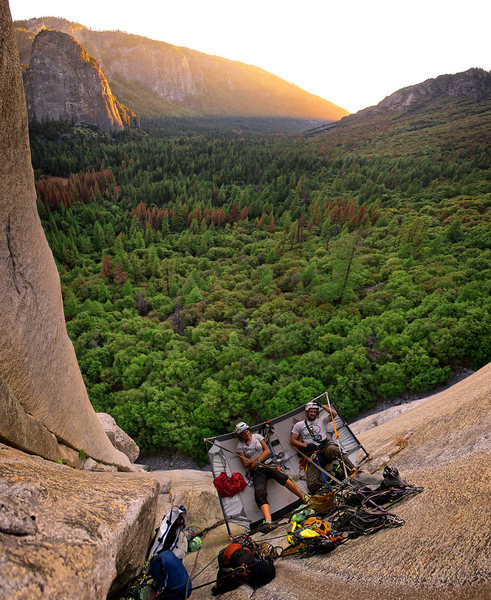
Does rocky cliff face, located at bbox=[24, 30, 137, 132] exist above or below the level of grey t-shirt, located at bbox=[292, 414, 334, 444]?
above

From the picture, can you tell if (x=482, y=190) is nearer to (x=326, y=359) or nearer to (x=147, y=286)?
(x=326, y=359)

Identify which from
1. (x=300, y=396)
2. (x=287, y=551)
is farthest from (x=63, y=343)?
(x=300, y=396)

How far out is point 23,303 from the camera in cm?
490

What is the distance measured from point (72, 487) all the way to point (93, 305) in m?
32.3

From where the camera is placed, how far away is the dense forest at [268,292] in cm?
1806

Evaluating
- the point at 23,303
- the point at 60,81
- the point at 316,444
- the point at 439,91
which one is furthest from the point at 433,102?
the point at 23,303

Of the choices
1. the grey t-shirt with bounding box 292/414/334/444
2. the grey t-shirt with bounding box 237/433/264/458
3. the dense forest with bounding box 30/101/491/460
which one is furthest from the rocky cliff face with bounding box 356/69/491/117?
the grey t-shirt with bounding box 237/433/264/458

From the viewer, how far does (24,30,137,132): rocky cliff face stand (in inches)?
4683

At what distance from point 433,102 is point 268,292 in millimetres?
194986

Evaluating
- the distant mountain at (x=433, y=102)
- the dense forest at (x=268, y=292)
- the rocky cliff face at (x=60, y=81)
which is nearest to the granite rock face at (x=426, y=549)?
the dense forest at (x=268, y=292)

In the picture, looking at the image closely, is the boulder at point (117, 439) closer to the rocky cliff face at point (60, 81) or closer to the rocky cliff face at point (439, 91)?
the rocky cliff face at point (60, 81)

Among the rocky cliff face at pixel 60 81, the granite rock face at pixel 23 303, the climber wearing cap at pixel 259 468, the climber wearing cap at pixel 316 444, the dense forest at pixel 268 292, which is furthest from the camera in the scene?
the rocky cliff face at pixel 60 81

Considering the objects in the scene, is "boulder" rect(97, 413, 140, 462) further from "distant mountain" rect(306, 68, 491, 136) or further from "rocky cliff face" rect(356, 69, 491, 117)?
"rocky cliff face" rect(356, 69, 491, 117)

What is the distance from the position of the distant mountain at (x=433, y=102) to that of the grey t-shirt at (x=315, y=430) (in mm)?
159780
